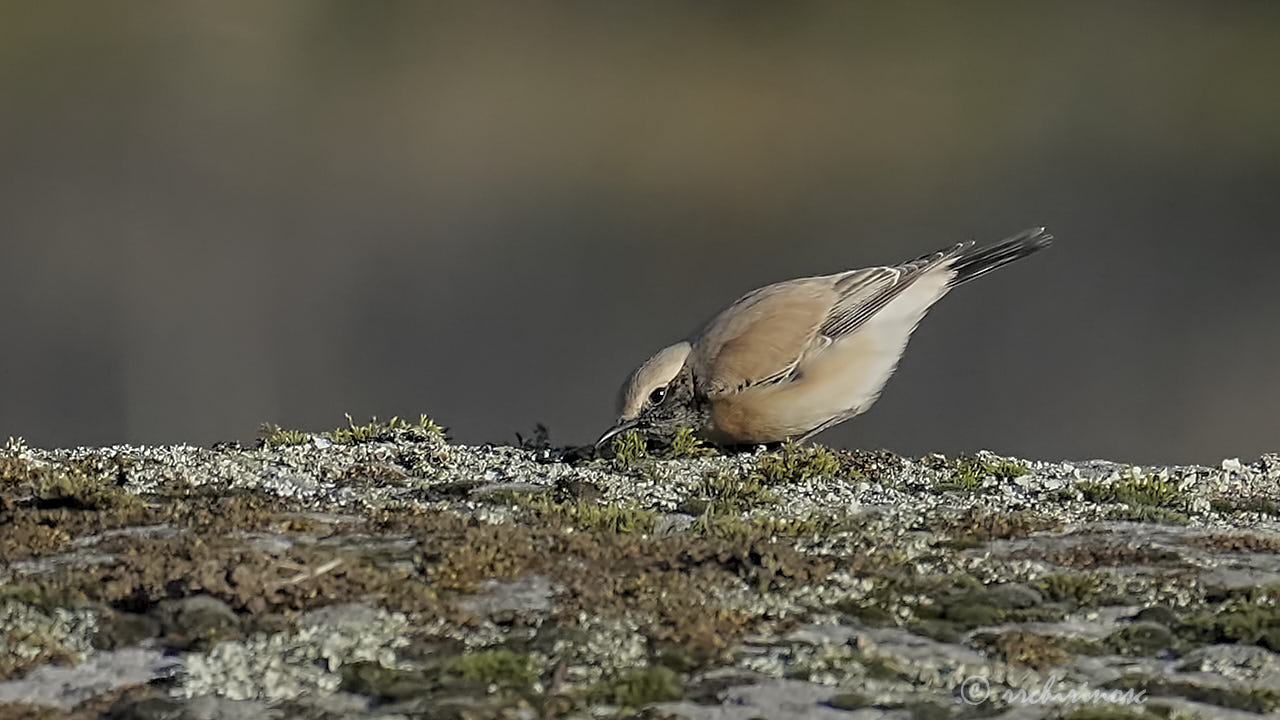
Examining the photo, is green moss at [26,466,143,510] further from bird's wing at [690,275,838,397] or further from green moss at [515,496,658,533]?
bird's wing at [690,275,838,397]

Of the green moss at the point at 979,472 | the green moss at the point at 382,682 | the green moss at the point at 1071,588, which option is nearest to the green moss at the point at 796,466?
the green moss at the point at 979,472

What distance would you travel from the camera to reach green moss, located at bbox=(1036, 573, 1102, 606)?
26.5ft

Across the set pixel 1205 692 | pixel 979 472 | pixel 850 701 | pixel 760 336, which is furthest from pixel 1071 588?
pixel 760 336

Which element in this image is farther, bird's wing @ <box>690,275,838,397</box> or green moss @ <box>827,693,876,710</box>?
bird's wing @ <box>690,275,838,397</box>

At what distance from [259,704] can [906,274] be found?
417 inches

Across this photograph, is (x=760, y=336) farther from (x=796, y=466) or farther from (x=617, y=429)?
(x=796, y=466)

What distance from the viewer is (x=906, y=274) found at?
16.0m

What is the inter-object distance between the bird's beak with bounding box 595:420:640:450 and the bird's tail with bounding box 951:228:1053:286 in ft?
15.3

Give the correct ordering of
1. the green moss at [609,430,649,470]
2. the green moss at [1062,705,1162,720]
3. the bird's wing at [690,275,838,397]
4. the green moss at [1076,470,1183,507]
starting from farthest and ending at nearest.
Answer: the bird's wing at [690,275,838,397] < the green moss at [609,430,649,470] < the green moss at [1076,470,1183,507] < the green moss at [1062,705,1162,720]

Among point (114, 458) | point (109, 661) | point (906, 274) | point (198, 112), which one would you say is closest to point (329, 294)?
point (198, 112)

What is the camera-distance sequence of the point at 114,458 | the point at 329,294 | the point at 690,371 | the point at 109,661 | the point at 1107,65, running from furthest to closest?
1. the point at 1107,65
2. the point at 329,294
3. the point at 690,371
4. the point at 114,458
5. the point at 109,661

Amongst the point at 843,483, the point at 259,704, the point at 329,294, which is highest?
the point at 329,294

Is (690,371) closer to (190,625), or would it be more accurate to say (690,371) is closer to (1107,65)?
(190,625)

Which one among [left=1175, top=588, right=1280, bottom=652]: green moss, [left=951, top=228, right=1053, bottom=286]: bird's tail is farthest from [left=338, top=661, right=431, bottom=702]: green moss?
[left=951, top=228, right=1053, bottom=286]: bird's tail
